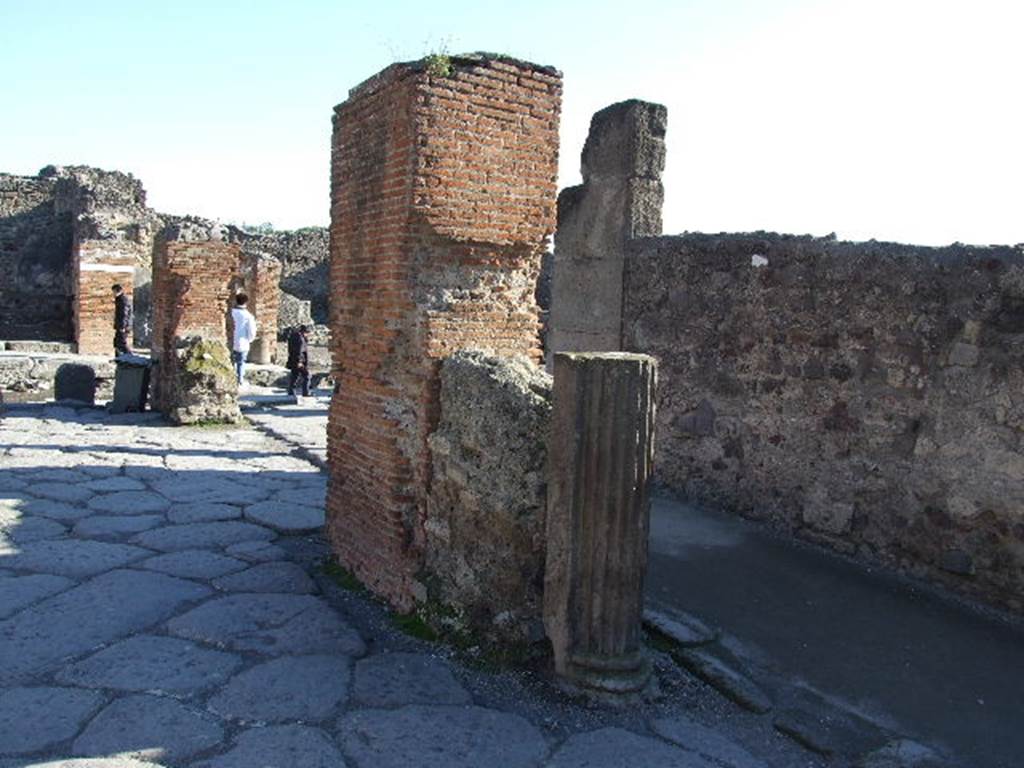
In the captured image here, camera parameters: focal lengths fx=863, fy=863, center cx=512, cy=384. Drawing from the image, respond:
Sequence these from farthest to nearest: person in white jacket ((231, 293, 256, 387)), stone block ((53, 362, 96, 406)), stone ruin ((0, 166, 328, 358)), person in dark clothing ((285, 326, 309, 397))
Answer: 1. stone ruin ((0, 166, 328, 358))
2. person in dark clothing ((285, 326, 309, 397))
3. person in white jacket ((231, 293, 256, 387))
4. stone block ((53, 362, 96, 406))

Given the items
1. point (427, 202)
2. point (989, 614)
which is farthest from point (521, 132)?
point (989, 614)

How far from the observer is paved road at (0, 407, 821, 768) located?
304 cm

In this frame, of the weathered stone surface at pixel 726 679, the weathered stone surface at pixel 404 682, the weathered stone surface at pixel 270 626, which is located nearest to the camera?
the weathered stone surface at pixel 404 682

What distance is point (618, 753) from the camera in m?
3.11

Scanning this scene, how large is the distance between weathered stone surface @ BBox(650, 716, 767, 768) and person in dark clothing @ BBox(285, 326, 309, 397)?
973 centimetres

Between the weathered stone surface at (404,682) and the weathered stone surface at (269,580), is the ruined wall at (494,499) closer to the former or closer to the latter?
the weathered stone surface at (404,682)

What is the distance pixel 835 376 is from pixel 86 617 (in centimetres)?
460

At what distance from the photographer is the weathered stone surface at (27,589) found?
4184mm

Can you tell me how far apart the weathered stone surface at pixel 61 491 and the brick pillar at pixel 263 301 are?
32.7 ft

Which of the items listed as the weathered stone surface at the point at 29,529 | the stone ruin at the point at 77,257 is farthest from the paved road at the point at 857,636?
the stone ruin at the point at 77,257

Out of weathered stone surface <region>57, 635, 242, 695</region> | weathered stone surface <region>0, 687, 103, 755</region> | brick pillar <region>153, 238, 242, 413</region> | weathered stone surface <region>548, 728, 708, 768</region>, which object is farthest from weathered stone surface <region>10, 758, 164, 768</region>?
brick pillar <region>153, 238, 242, 413</region>

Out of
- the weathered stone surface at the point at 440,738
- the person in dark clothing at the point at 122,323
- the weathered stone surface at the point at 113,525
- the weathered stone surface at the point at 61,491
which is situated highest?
the person in dark clothing at the point at 122,323

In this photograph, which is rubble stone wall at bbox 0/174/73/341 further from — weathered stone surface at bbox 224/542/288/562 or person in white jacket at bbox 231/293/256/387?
weathered stone surface at bbox 224/542/288/562

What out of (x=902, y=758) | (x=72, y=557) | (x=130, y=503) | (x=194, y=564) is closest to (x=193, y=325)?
(x=130, y=503)
